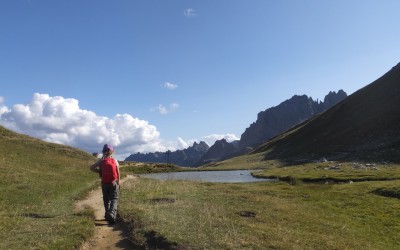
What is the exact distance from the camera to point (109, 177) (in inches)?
842

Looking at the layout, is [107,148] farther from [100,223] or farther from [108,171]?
[100,223]

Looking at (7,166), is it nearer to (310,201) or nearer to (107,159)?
(107,159)

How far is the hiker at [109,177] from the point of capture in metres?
21.4

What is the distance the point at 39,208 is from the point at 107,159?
852 centimetres

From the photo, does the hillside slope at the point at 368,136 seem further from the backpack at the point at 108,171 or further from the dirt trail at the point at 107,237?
the backpack at the point at 108,171

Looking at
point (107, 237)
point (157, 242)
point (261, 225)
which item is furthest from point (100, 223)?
point (261, 225)

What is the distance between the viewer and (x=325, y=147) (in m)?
175

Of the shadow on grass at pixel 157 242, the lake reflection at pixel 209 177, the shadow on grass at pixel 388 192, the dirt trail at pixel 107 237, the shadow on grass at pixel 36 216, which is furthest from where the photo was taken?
the lake reflection at pixel 209 177

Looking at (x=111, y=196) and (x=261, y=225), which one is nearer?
(x=261, y=225)

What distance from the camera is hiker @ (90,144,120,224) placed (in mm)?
21406

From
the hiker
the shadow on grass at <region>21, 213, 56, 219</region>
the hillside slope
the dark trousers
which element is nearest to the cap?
the hiker

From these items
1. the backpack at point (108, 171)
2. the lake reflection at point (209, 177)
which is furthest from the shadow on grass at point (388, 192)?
the lake reflection at point (209, 177)

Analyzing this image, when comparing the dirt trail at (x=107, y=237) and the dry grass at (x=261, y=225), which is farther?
the dirt trail at (x=107, y=237)

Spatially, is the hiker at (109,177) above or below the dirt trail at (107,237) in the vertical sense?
above
